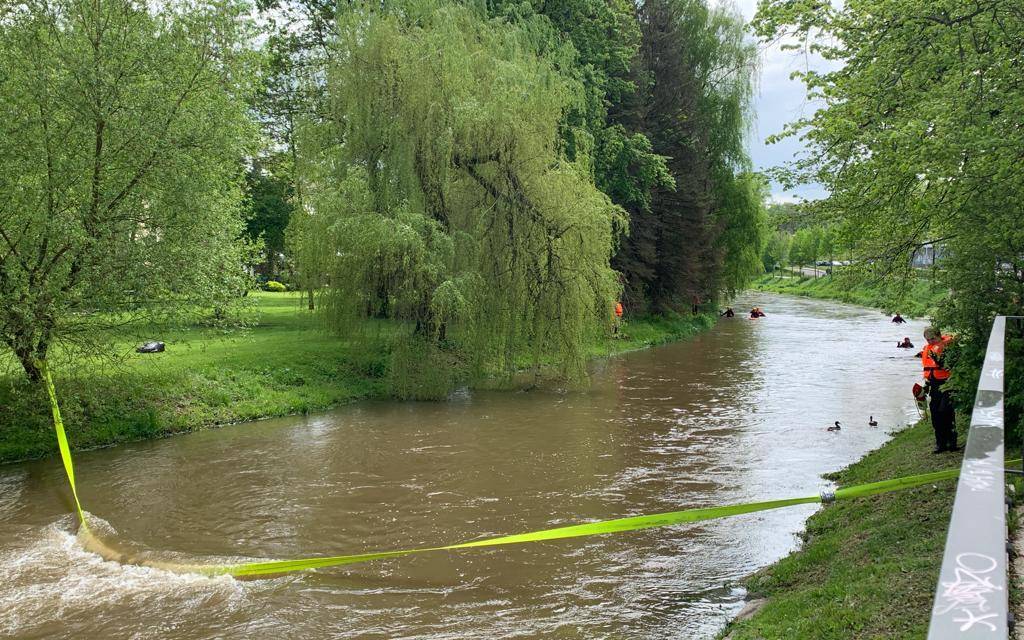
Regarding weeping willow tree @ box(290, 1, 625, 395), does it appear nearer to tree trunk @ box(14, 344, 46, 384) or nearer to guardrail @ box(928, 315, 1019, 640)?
tree trunk @ box(14, 344, 46, 384)

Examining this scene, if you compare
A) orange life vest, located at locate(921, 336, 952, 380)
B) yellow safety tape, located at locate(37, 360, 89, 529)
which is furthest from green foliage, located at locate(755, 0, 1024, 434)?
yellow safety tape, located at locate(37, 360, 89, 529)

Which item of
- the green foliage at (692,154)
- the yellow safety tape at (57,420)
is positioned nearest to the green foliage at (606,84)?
the green foliage at (692,154)

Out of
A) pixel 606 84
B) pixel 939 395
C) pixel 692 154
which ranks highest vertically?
pixel 606 84

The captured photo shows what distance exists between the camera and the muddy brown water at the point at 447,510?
7582 mm

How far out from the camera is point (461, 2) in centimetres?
2262

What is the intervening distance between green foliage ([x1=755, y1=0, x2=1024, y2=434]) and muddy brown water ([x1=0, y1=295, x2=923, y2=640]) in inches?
150

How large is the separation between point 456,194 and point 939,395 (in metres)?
12.4

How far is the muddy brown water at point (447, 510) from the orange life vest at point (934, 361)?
251 centimetres

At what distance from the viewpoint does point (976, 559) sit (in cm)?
238

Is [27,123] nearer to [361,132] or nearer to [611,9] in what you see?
[361,132]

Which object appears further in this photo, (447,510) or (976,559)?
(447,510)

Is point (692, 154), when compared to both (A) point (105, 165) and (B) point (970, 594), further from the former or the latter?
(B) point (970, 594)

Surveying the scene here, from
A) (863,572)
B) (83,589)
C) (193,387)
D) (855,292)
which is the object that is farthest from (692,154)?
(83,589)

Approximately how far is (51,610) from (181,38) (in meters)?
11.1
